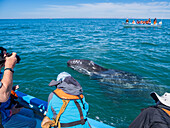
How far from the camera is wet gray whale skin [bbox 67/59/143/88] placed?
32.1ft

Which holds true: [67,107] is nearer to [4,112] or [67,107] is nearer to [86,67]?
[4,112]

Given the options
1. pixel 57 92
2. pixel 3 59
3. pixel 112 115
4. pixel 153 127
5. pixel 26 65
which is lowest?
pixel 112 115

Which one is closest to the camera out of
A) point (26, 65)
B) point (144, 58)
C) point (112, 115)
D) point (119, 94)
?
point (112, 115)

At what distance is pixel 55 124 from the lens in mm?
3088

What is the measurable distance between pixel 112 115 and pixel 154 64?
977 centimetres

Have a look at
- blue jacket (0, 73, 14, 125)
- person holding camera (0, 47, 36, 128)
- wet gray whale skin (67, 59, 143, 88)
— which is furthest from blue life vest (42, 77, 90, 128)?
wet gray whale skin (67, 59, 143, 88)

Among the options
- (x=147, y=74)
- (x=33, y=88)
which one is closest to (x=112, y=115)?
(x=33, y=88)

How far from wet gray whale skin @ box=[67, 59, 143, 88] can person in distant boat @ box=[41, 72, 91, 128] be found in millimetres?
6847

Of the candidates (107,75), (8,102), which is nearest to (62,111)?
(8,102)

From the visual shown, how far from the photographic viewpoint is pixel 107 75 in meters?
10.5

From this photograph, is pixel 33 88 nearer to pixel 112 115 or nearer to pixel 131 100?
pixel 112 115

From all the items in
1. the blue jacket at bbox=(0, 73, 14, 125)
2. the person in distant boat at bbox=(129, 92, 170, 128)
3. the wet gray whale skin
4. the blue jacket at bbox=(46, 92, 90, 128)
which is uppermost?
the person in distant boat at bbox=(129, 92, 170, 128)

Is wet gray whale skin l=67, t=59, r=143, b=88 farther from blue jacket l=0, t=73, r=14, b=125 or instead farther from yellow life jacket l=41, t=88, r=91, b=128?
blue jacket l=0, t=73, r=14, b=125

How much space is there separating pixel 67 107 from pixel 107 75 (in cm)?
776
